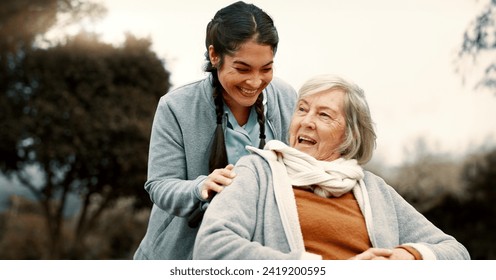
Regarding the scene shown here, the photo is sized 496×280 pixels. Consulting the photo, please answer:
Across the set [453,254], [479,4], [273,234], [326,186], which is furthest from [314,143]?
[479,4]

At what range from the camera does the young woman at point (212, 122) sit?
2.62 m

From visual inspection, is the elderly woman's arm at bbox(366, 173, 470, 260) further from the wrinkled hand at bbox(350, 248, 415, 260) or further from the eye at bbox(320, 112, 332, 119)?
the eye at bbox(320, 112, 332, 119)

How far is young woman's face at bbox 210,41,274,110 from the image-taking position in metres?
2.62

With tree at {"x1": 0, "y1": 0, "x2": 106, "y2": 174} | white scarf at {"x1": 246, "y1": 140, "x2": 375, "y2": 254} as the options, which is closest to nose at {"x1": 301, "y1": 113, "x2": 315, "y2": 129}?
A: white scarf at {"x1": 246, "y1": 140, "x2": 375, "y2": 254}

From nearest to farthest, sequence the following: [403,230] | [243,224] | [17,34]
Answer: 1. [243,224]
2. [403,230]
3. [17,34]

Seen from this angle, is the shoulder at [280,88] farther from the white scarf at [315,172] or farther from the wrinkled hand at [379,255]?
the wrinkled hand at [379,255]

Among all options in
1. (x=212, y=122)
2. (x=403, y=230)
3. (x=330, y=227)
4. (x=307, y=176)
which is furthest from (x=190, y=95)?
(x=403, y=230)

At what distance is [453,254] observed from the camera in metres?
2.32

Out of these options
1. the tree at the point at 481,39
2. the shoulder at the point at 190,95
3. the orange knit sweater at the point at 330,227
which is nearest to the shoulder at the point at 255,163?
the orange knit sweater at the point at 330,227

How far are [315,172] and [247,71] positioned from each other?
0.54 metres

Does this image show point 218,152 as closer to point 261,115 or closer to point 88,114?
point 261,115

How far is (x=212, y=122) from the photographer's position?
109 inches

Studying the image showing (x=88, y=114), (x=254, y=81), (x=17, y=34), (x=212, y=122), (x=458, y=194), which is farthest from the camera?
(x=88, y=114)

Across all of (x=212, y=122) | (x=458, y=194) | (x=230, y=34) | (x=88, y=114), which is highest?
(x=230, y=34)
